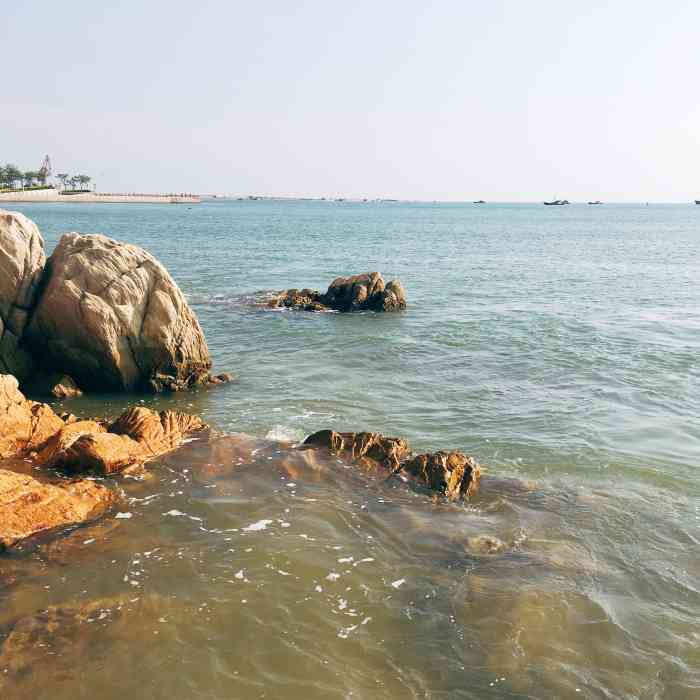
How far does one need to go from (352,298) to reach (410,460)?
64.7ft

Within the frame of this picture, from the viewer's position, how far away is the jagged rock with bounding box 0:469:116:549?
9141mm

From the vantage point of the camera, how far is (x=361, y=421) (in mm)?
15531

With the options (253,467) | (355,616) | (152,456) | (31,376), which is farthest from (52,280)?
(355,616)

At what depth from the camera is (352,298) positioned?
102 ft

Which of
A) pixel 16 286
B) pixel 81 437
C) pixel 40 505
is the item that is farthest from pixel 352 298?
pixel 40 505

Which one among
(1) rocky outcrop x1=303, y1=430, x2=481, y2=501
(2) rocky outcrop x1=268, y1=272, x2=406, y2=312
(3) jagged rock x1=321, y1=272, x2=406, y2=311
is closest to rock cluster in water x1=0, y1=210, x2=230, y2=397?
(1) rocky outcrop x1=303, y1=430, x2=481, y2=501

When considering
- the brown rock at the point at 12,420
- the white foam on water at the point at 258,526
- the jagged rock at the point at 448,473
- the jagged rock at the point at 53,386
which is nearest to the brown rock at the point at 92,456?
the brown rock at the point at 12,420

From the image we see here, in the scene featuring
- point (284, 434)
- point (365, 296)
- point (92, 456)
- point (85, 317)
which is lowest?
point (284, 434)

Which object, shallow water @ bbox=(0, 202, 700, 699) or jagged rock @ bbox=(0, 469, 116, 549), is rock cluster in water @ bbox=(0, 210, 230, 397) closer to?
shallow water @ bbox=(0, 202, 700, 699)

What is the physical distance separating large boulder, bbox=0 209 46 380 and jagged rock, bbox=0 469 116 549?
771 centimetres

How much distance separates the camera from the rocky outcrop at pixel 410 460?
11273 millimetres

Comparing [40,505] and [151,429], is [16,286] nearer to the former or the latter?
[151,429]

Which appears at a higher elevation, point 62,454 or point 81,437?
point 81,437

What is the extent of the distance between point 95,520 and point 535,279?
37.8 metres
